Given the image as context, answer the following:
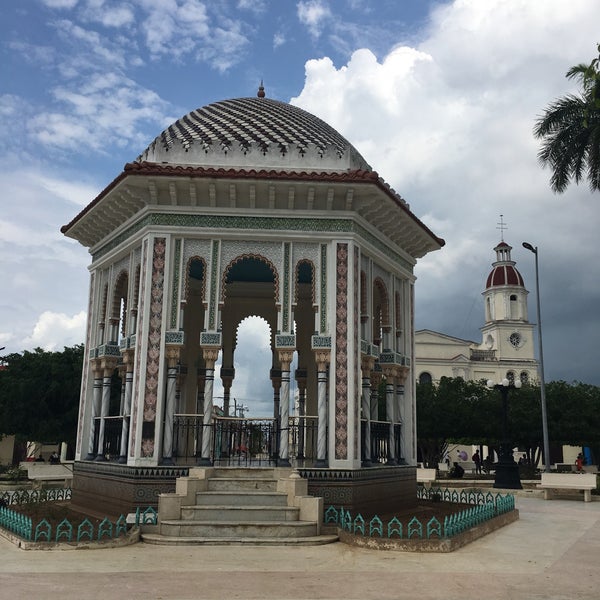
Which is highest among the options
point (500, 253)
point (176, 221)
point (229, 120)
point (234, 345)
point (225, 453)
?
point (500, 253)

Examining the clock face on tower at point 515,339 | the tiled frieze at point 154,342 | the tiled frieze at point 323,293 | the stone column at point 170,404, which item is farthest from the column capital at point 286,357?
the clock face on tower at point 515,339

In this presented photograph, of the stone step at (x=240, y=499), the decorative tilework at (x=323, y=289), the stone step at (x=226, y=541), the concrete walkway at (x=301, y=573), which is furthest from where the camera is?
the decorative tilework at (x=323, y=289)

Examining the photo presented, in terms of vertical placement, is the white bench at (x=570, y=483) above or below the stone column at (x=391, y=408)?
below

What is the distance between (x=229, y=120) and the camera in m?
14.5

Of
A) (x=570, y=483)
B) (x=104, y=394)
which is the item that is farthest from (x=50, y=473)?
(x=570, y=483)

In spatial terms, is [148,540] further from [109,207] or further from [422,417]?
[422,417]

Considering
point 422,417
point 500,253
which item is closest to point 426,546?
point 422,417

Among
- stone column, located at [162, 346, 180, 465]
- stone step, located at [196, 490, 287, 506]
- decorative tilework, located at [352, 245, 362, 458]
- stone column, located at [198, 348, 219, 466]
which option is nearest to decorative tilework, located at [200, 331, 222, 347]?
stone column, located at [198, 348, 219, 466]

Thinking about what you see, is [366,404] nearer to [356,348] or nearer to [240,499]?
[356,348]

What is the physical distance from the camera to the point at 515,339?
64000mm

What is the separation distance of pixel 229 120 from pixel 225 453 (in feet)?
25.1

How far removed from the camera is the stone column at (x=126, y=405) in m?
12.2

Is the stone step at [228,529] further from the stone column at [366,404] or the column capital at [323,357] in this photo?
the column capital at [323,357]

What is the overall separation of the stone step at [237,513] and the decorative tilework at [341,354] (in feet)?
5.89
